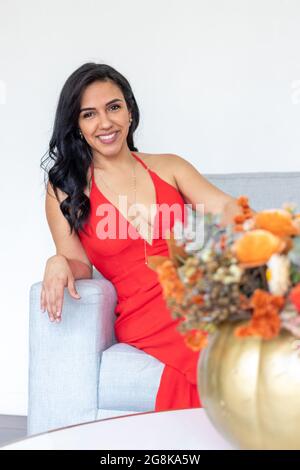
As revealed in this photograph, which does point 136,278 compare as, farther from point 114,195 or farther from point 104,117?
point 104,117

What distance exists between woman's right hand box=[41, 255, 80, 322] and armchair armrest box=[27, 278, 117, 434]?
5cm

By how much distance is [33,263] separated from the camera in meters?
3.66

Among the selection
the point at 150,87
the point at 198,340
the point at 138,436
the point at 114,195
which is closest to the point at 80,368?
the point at 114,195

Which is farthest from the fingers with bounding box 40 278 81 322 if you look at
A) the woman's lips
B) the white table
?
the white table

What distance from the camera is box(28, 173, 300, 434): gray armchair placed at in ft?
7.97

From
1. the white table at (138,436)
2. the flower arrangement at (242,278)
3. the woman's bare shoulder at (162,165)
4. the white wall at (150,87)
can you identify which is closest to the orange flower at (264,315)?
the flower arrangement at (242,278)

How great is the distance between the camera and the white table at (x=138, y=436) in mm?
1408

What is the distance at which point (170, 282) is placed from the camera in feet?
4.23

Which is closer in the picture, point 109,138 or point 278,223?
point 278,223

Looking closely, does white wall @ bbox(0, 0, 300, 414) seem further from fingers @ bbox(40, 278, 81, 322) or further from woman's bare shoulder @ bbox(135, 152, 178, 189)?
fingers @ bbox(40, 278, 81, 322)

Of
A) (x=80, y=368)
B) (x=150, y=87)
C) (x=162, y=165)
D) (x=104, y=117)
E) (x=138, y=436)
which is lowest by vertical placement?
(x=80, y=368)

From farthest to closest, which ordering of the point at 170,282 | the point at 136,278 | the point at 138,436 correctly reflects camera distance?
the point at 136,278 → the point at 138,436 → the point at 170,282

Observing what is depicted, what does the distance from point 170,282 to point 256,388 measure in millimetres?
208
